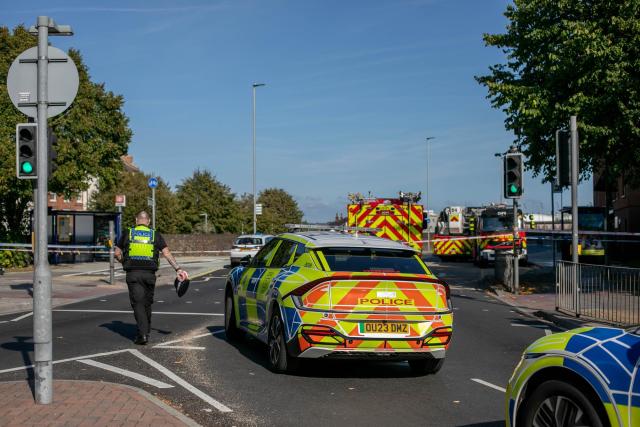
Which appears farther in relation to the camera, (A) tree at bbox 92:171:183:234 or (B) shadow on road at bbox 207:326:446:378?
(A) tree at bbox 92:171:183:234

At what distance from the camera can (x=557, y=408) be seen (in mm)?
4488

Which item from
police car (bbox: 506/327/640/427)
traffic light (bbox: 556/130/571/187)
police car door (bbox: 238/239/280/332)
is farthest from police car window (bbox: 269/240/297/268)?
traffic light (bbox: 556/130/571/187)

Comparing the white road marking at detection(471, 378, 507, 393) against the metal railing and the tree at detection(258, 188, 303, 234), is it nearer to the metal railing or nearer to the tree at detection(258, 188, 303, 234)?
the metal railing

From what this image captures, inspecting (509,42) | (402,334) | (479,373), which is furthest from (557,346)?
(509,42)

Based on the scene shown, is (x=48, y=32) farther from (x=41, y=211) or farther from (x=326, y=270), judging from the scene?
(x=326, y=270)

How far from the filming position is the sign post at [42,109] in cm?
665

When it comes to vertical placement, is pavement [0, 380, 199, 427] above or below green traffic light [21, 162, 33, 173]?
below

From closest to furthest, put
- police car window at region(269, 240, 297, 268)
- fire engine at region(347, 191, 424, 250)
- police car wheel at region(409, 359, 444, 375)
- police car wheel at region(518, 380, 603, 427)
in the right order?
police car wheel at region(518, 380, 603, 427), police car wheel at region(409, 359, 444, 375), police car window at region(269, 240, 297, 268), fire engine at region(347, 191, 424, 250)

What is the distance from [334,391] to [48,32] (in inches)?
174

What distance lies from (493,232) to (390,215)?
1347cm

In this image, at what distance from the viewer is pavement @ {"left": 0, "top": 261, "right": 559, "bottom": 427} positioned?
680cm

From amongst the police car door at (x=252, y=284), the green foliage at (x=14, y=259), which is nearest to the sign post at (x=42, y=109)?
the police car door at (x=252, y=284)

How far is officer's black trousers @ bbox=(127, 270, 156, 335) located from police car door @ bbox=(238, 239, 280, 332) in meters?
1.28

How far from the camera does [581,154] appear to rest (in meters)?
22.5
